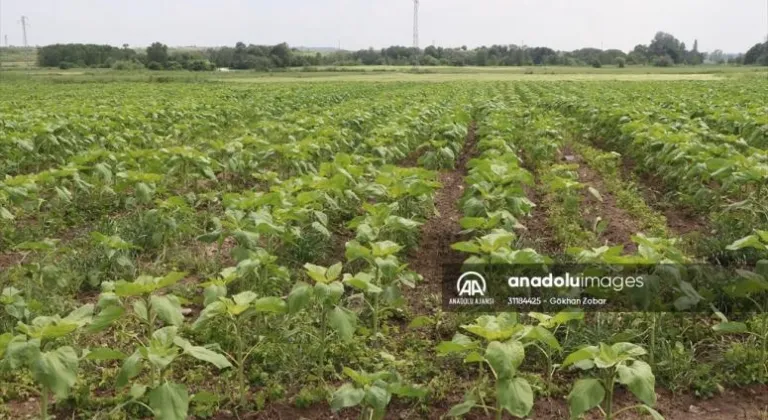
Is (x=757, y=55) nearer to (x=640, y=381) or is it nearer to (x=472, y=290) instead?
(x=472, y=290)

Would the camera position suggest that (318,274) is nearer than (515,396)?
No

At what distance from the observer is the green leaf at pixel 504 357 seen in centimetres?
293

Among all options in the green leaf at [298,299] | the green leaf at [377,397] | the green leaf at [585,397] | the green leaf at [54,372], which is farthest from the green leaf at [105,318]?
the green leaf at [585,397]

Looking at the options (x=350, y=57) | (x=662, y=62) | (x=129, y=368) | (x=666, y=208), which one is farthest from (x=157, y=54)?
(x=129, y=368)

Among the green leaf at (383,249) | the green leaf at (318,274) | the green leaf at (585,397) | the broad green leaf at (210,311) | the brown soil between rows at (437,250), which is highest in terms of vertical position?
the green leaf at (383,249)

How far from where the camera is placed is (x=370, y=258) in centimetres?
419

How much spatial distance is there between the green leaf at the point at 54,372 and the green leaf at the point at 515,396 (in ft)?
6.22

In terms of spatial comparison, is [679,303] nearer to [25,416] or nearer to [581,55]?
[25,416]

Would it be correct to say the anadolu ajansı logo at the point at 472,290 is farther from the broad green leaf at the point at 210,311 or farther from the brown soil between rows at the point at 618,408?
the broad green leaf at the point at 210,311

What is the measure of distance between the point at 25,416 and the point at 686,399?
3.83m

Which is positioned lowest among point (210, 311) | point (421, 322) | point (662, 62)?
point (421, 322)

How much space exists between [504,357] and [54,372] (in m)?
1.99

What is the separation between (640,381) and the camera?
2.87 metres

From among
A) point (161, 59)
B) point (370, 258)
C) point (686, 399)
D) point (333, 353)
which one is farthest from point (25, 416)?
point (161, 59)
